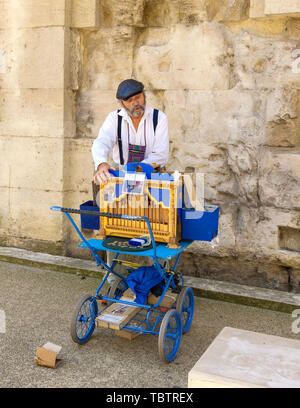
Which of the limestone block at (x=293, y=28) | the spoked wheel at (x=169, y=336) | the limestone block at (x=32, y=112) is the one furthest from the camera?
the limestone block at (x=32, y=112)

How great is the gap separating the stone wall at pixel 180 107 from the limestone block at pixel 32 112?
0.04ft

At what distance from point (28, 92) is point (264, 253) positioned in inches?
130

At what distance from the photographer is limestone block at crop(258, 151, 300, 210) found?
5188 millimetres

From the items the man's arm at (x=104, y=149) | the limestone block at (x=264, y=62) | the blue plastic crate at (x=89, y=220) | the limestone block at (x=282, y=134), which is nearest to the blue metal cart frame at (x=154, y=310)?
the blue plastic crate at (x=89, y=220)

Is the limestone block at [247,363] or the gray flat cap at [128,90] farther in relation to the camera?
the gray flat cap at [128,90]

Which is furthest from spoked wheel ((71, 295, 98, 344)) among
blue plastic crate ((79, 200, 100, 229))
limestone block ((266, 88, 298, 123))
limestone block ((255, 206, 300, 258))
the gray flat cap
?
limestone block ((266, 88, 298, 123))

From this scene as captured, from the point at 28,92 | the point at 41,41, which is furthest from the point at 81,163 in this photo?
the point at 41,41

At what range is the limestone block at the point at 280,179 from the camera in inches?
204

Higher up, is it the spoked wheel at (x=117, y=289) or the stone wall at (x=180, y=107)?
the stone wall at (x=180, y=107)

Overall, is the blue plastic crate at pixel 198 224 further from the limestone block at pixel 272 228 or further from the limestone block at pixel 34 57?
the limestone block at pixel 34 57

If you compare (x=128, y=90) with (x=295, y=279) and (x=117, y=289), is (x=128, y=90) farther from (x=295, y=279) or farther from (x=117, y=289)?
(x=295, y=279)

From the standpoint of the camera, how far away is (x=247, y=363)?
8.80 feet

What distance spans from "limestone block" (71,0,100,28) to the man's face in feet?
6.82

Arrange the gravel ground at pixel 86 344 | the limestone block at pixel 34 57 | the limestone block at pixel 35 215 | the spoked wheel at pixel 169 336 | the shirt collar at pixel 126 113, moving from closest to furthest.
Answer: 1. the gravel ground at pixel 86 344
2. the spoked wheel at pixel 169 336
3. the shirt collar at pixel 126 113
4. the limestone block at pixel 34 57
5. the limestone block at pixel 35 215
